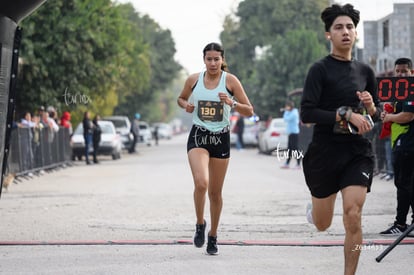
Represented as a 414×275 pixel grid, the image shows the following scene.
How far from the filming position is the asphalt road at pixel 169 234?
24.9 feet

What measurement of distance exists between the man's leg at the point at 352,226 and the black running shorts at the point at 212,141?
2.19 meters

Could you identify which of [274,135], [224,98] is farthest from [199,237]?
[274,135]

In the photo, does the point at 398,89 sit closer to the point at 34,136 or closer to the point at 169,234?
the point at 169,234

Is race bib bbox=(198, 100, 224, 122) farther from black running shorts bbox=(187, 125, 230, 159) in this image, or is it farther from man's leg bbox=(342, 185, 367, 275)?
man's leg bbox=(342, 185, 367, 275)

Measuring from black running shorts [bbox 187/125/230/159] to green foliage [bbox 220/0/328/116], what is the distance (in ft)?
150

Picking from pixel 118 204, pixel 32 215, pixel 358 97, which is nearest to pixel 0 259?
pixel 358 97

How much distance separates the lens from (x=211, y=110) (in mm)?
8148

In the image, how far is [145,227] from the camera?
10.6 m

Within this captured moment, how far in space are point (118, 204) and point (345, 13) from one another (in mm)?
8007

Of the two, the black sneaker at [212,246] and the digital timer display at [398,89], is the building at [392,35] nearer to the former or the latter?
the digital timer display at [398,89]

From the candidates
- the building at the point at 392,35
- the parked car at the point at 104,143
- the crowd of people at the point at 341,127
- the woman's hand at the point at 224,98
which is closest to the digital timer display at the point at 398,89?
the woman's hand at the point at 224,98

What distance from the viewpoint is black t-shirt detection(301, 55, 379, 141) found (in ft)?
21.0

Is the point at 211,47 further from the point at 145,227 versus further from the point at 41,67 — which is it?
the point at 41,67

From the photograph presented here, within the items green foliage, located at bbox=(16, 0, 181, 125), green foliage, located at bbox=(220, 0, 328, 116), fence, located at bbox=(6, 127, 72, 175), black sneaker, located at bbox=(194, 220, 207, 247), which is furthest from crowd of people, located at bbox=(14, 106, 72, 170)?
green foliage, located at bbox=(220, 0, 328, 116)
